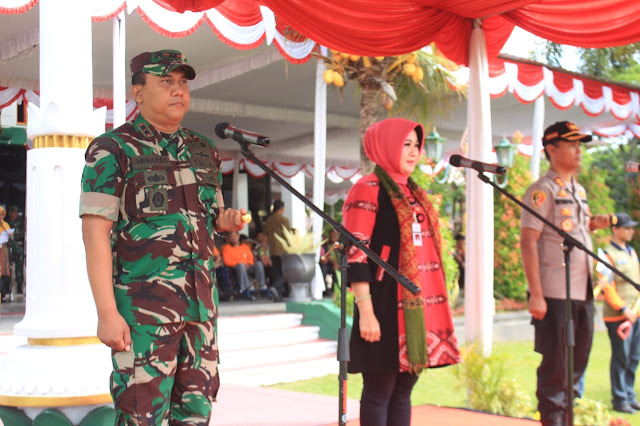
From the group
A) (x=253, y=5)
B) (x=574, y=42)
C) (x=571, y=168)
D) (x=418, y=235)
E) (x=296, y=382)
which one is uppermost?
(x=253, y=5)

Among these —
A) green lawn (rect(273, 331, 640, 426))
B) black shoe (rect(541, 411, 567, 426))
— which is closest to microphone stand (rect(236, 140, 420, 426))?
black shoe (rect(541, 411, 567, 426))

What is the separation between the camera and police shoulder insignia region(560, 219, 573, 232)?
4062mm

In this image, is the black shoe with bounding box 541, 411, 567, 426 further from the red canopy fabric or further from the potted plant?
the potted plant

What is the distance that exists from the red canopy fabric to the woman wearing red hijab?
1477mm

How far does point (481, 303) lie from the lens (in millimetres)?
5395

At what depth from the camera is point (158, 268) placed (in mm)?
2523

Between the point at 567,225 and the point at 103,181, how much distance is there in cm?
261

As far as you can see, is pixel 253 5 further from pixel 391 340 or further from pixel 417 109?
pixel 417 109

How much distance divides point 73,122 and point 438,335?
6.87ft

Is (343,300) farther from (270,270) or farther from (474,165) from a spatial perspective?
(270,270)

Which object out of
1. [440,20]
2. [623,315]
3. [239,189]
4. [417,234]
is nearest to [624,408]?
[623,315]

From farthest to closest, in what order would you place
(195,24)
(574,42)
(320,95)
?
(320,95) → (195,24) → (574,42)

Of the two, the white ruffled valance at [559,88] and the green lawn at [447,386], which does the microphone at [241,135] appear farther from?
the white ruffled valance at [559,88]

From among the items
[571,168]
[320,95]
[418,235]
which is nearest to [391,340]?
[418,235]
